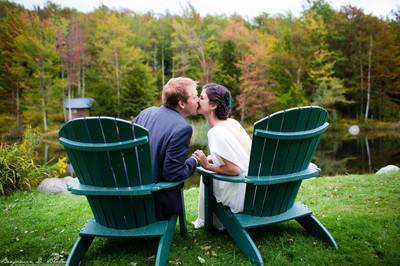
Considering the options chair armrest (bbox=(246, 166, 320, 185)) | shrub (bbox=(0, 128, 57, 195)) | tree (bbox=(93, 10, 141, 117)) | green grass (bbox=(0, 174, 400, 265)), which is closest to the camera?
chair armrest (bbox=(246, 166, 320, 185))

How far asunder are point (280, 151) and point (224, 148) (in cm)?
54

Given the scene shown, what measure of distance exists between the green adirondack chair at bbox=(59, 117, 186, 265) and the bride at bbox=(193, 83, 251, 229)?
1.75 feet

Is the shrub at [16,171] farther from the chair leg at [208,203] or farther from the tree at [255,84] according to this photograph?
the tree at [255,84]

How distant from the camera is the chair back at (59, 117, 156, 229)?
105 inches

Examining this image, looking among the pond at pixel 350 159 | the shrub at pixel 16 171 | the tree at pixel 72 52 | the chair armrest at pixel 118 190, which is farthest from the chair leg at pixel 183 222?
the tree at pixel 72 52

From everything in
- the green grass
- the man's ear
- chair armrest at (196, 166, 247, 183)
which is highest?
Result: the man's ear

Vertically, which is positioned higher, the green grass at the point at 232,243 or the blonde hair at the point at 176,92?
the blonde hair at the point at 176,92

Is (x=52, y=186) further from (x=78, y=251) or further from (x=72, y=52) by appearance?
(x=72, y=52)

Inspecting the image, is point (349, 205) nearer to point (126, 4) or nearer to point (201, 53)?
point (201, 53)

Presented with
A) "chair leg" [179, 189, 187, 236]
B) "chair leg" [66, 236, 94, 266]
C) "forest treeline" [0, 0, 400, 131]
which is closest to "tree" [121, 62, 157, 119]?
"forest treeline" [0, 0, 400, 131]

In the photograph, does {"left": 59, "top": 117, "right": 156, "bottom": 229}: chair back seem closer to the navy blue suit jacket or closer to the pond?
the navy blue suit jacket

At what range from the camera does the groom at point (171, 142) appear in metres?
3.03

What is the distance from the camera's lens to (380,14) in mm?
32812

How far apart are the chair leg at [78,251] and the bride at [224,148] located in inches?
48.1
